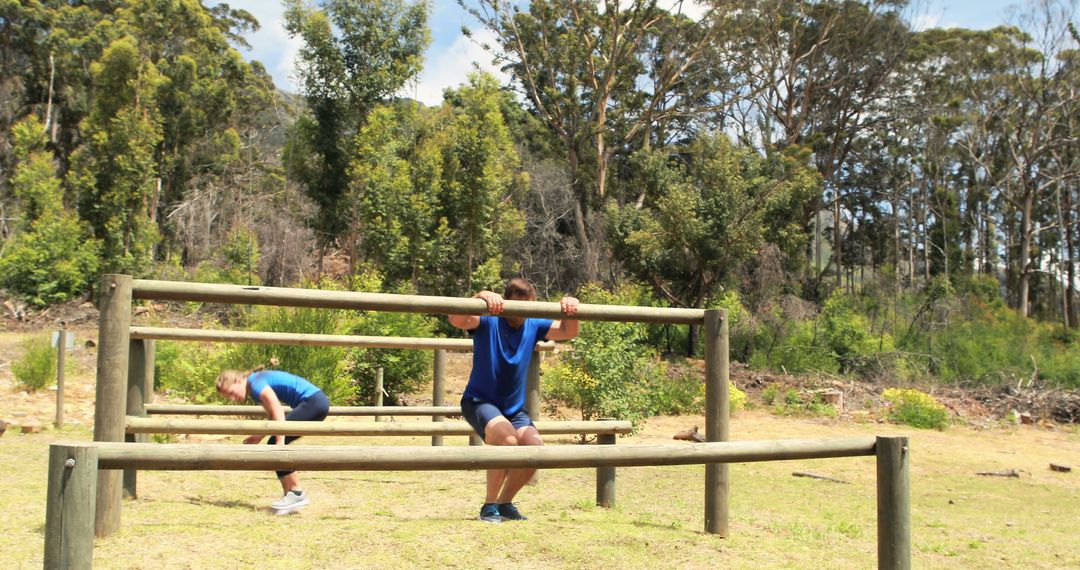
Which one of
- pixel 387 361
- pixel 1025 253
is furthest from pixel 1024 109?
pixel 387 361

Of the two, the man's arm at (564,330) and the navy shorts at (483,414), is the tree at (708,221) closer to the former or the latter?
the man's arm at (564,330)

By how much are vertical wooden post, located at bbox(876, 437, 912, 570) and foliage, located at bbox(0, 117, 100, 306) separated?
25904 millimetres

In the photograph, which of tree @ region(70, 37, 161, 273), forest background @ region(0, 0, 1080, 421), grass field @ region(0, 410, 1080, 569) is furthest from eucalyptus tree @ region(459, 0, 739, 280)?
grass field @ region(0, 410, 1080, 569)

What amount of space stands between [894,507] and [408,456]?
1890 millimetres

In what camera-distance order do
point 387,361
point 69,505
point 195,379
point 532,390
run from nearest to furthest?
1. point 69,505
2. point 532,390
3. point 195,379
4. point 387,361

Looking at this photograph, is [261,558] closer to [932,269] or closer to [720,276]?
[720,276]

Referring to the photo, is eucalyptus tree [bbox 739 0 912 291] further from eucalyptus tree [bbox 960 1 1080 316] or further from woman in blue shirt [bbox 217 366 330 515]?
woman in blue shirt [bbox 217 366 330 515]

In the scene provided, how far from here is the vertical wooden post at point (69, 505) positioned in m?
2.15

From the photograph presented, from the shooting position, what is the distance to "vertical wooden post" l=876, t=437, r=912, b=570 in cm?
305

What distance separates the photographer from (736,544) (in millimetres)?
4281

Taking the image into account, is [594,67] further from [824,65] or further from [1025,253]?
[1025,253]

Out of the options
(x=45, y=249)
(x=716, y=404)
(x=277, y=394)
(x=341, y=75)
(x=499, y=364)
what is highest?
(x=341, y=75)

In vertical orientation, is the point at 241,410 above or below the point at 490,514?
above

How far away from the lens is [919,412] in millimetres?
14602
